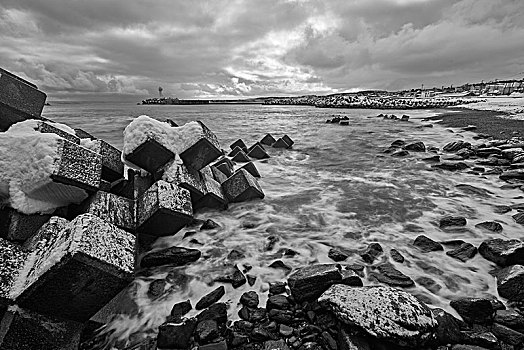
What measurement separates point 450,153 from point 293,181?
5437mm

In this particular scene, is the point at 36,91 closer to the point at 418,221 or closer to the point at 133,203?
the point at 133,203

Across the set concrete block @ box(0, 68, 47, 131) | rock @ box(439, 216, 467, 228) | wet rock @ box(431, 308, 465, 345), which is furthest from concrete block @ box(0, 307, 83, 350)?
rock @ box(439, 216, 467, 228)

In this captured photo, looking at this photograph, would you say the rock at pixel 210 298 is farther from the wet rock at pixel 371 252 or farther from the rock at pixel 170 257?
the wet rock at pixel 371 252

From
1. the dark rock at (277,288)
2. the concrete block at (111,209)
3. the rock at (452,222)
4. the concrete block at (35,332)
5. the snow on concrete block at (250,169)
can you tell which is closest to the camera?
the concrete block at (35,332)

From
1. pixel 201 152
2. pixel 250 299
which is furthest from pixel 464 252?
pixel 201 152

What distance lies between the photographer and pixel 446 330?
6.56ft

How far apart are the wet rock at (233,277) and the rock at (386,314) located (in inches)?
36.0

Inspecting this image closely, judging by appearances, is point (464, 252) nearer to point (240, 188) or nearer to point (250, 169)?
point (240, 188)

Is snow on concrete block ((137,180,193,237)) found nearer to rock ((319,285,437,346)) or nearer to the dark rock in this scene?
the dark rock

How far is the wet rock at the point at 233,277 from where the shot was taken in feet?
9.02

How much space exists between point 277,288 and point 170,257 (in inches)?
50.1

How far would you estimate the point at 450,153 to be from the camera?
8.45m

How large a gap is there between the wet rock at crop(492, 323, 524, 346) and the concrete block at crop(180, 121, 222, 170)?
146 inches

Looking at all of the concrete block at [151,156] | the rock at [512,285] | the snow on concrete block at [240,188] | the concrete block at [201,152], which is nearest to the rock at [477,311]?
the rock at [512,285]
